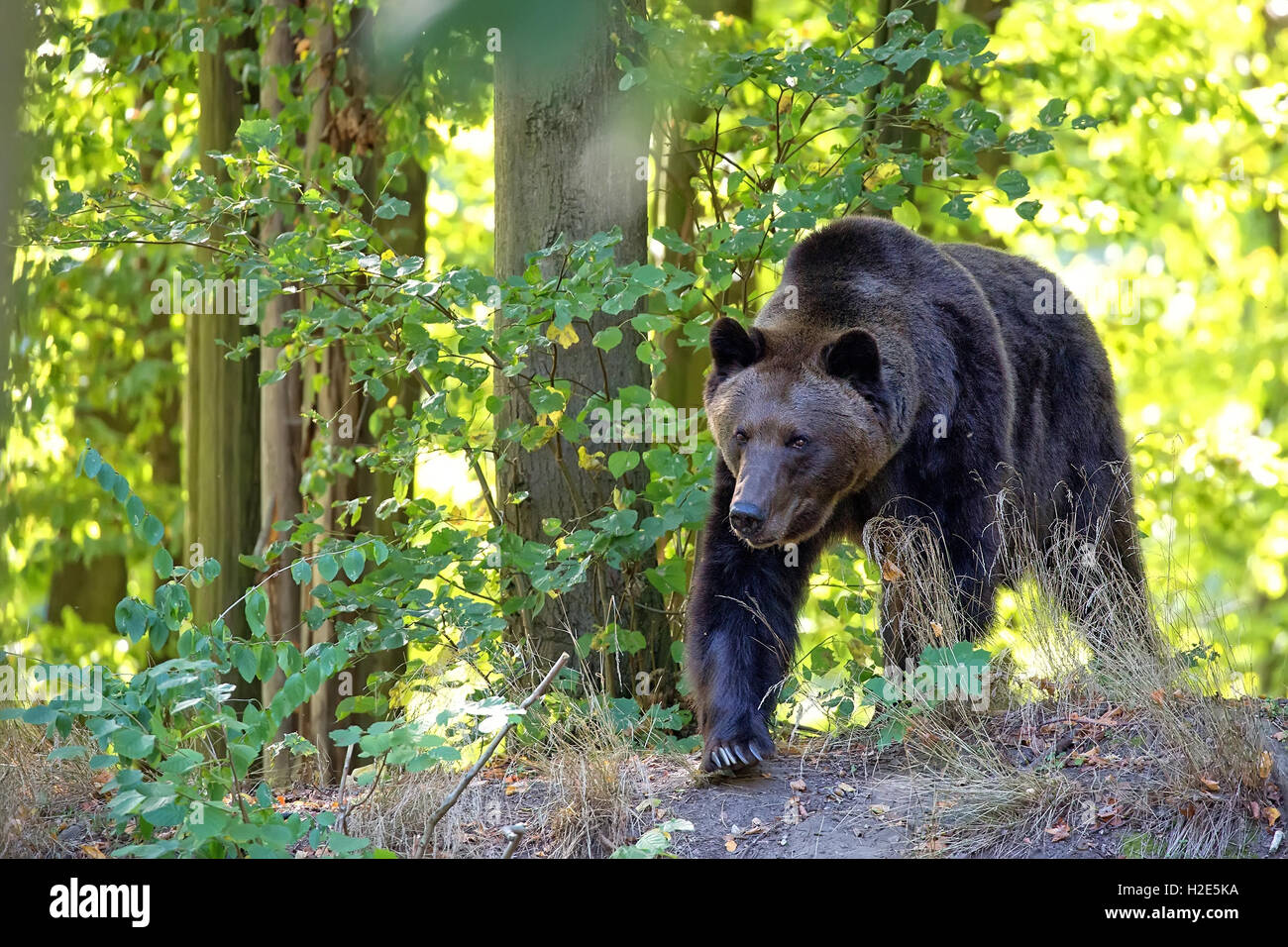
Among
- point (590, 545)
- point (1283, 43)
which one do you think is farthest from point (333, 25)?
point (1283, 43)

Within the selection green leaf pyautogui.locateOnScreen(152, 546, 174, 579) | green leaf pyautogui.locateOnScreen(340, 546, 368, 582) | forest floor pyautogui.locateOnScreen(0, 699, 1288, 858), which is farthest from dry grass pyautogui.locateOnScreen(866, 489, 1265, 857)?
green leaf pyautogui.locateOnScreen(152, 546, 174, 579)

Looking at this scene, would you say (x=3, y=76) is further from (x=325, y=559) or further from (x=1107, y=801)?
(x=1107, y=801)

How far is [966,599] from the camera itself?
19.9 ft

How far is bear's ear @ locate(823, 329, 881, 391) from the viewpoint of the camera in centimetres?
585

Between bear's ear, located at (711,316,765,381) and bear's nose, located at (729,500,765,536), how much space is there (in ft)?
2.96

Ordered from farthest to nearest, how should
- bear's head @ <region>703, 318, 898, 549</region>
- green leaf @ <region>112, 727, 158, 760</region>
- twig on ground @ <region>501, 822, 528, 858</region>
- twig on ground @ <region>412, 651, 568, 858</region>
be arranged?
1. bear's head @ <region>703, 318, 898, 549</region>
2. twig on ground @ <region>501, 822, 528, 858</region>
3. twig on ground @ <region>412, 651, 568, 858</region>
4. green leaf @ <region>112, 727, 158, 760</region>

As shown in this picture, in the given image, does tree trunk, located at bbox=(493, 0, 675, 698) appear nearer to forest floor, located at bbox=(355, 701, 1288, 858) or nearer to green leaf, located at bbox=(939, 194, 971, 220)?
forest floor, located at bbox=(355, 701, 1288, 858)

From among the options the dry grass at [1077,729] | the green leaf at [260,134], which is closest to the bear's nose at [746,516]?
the dry grass at [1077,729]

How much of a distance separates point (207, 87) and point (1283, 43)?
13.8m

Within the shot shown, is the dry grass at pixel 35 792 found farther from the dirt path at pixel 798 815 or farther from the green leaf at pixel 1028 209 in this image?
the green leaf at pixel 1028 209

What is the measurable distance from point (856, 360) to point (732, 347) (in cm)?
60

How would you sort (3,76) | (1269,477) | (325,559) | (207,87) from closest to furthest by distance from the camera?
(3,76) < (325,559) < (207,87) < (1269,477)

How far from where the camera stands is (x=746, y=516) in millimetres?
5527

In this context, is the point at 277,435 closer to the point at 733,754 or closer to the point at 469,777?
the point at 733,754
